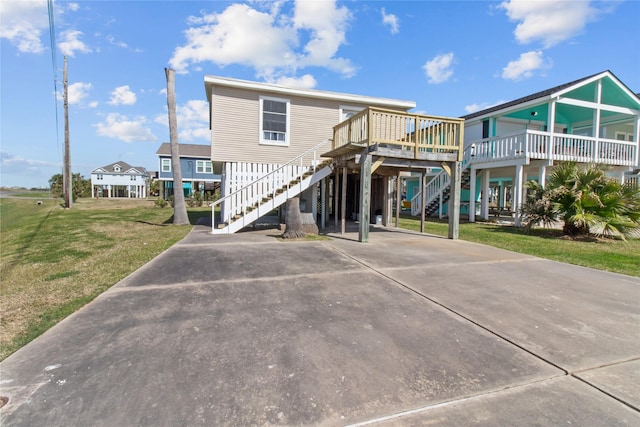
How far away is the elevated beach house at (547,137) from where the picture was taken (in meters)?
13.3

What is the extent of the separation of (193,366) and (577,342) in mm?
3563

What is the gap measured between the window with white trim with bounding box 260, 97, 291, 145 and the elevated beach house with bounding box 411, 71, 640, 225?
9.06 m

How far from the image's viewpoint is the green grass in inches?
261

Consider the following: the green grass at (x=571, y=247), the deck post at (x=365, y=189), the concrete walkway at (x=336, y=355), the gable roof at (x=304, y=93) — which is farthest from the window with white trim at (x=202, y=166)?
the concrete walkway at (x=336, y=355)

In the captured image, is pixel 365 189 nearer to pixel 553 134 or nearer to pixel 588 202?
pixel 588 202

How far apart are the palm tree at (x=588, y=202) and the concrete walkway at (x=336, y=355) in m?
5.38

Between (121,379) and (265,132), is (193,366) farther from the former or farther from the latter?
(265,132)

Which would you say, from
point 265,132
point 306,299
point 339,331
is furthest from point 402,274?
point 265,132

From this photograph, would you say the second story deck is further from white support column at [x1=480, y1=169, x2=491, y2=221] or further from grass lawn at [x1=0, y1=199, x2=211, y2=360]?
white support column at [x1=480, y1=169, x2=491, y2=221]

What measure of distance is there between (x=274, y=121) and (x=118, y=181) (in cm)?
4432

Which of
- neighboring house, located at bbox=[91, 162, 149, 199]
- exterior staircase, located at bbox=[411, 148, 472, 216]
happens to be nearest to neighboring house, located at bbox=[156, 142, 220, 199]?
neighboring house, located at bbox=[91, 162, 149, 199]

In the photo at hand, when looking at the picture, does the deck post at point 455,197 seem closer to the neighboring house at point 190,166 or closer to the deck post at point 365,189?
the deck post at point 365,189

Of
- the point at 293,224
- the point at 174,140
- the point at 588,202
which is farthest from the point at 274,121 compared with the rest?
the point at 588,202

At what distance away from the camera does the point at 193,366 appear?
2635 mm
